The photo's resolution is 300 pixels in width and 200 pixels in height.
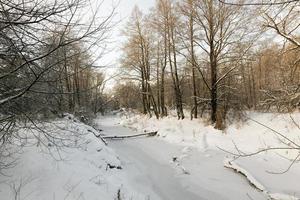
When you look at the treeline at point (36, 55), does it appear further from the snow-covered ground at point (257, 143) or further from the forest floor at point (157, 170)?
the snow-covered ground at point (257, 143)

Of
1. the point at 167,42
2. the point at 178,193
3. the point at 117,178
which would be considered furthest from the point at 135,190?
the point at 167,42

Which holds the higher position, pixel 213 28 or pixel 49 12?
pixel 213 28

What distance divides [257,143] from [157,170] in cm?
415

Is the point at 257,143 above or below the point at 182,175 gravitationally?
above

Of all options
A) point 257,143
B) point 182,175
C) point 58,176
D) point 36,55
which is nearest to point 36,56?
point 36,55

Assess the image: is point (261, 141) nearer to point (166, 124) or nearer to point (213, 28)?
point (213, 28)

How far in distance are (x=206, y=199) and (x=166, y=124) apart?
11722 mm

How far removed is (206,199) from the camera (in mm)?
6984

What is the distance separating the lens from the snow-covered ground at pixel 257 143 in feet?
24.7

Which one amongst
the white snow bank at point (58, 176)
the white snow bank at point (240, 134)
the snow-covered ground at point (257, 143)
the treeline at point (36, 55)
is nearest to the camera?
the treeline at point (36, 55)

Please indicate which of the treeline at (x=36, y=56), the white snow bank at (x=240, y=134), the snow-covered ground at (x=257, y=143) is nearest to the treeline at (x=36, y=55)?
the treeline at (x=36, y=56)

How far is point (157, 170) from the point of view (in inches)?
383

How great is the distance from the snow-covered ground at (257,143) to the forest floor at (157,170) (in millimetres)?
28

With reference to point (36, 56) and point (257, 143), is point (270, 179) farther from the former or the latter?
point (36, 56)
